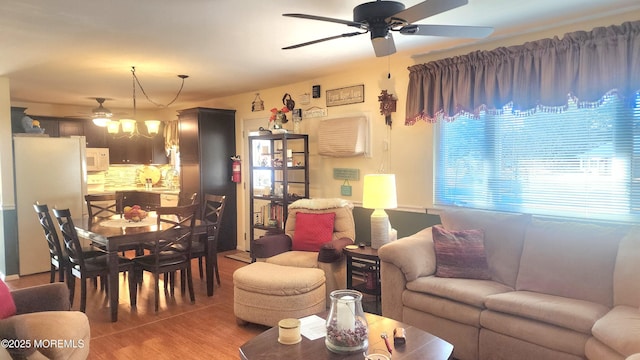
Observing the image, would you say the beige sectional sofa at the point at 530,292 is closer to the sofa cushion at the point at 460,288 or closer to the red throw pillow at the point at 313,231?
the sofa cushion at the point at 460,288

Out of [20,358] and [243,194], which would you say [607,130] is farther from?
[243,194]

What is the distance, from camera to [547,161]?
316cm

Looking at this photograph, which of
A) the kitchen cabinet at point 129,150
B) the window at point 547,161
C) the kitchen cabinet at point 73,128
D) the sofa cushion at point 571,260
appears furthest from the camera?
the kitchen cabinet at point 129,150

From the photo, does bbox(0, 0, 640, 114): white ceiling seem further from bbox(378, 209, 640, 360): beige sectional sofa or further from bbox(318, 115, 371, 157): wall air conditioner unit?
bbox(378, 209, 640, 360): beige sectional sofa

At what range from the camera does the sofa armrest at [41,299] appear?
2.31 meters

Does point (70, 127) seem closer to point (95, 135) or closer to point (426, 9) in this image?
point (95, 135)

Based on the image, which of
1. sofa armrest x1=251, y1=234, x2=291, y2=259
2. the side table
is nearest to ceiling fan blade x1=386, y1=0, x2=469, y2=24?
Answer: the side table

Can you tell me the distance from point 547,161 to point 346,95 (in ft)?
7.21

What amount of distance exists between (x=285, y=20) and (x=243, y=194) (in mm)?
3702

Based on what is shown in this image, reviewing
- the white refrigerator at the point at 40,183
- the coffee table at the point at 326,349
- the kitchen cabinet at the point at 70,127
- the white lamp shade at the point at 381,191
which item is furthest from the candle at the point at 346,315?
the kitchen cabinet at the point at 70,127

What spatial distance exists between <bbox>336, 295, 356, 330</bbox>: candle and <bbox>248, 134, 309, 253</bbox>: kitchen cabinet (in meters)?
3.01

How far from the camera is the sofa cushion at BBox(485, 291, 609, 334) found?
7.31 feet

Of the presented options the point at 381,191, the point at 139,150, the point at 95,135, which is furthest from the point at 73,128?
the point at 381,191

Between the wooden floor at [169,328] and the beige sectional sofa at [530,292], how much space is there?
1331mm
